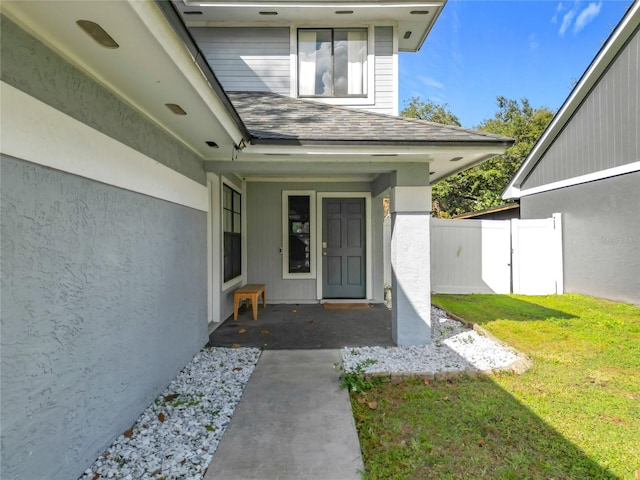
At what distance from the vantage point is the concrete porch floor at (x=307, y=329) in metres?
4.77

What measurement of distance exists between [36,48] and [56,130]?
1.44 feet

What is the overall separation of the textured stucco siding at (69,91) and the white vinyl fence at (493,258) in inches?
283

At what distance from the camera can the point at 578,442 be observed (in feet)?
8.41

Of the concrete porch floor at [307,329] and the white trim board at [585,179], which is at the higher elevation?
the white trim board at [585,179]

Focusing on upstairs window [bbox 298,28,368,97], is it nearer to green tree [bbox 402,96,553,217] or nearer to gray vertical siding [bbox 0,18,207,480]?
gray vertical siding [bbox 0,18,207,480]

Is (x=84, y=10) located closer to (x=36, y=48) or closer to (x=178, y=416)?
(x=36, y=48)

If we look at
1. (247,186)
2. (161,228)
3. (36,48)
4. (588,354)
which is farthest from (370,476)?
(247,186)

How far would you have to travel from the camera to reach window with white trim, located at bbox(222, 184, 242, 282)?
595cm

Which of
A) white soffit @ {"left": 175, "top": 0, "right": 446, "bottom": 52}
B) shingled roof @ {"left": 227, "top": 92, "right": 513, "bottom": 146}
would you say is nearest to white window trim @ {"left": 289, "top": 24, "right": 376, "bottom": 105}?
white soffit @ {"left": 175, "top": 0, "right": 446, "bottom": 52}

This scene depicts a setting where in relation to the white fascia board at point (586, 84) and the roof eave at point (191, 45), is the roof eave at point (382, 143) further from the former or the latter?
the white fascia board at point (586, 84)

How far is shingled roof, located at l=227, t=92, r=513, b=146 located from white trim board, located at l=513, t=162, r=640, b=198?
5.15 m

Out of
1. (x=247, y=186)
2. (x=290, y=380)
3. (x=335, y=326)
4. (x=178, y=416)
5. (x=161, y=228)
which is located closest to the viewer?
(x=178, y=416)

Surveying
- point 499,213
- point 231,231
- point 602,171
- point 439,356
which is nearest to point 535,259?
point 602,171

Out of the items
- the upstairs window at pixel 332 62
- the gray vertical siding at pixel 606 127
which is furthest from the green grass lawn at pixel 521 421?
the upstairs window at pixel 332 62
